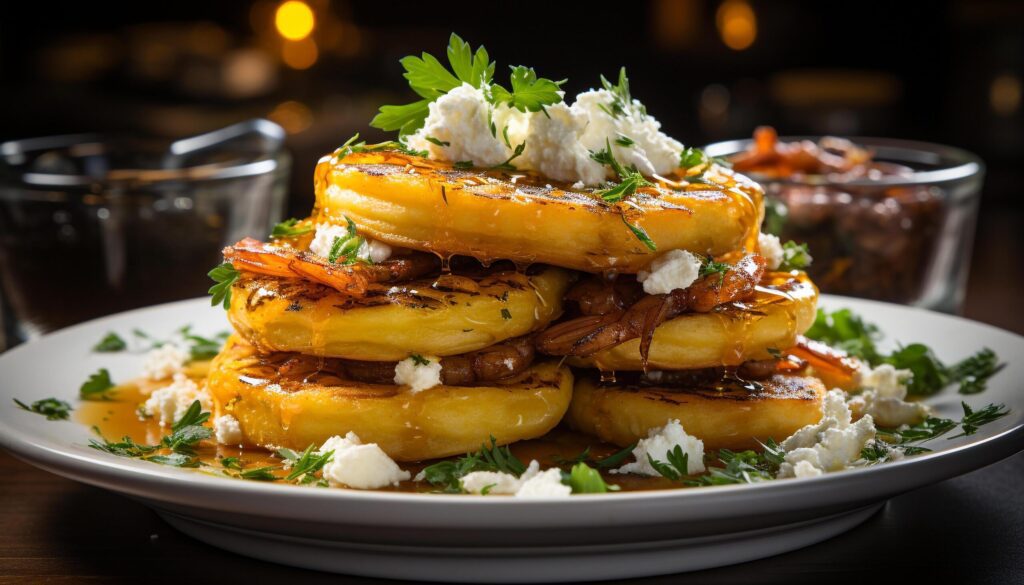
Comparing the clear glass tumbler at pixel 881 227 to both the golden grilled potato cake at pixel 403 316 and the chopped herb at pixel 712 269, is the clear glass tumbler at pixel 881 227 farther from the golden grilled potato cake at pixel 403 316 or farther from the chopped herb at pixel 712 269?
the golden grilled potato cake at pixel 403 316

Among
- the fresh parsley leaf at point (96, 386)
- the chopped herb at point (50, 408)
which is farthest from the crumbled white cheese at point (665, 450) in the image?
the fresh parsley leaf at point (96, 386)

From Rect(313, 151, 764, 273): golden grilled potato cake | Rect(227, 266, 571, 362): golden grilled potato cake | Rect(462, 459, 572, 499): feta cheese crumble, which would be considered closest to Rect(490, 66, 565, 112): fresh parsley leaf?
Rect(313, 151, 764, 273): golden grilled potato cake

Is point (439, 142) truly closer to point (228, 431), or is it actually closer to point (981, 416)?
point (228, 431)

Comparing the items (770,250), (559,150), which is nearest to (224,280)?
(559,150)

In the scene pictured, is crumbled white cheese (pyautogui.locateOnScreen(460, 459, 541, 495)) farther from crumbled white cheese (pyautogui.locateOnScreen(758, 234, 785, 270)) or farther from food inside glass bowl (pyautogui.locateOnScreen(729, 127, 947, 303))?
food inside glass bowl (pyautogui.locateOnScreen(729, 127, 947, 303))

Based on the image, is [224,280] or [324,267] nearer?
[324,267]

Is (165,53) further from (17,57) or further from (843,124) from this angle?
(843,124)
